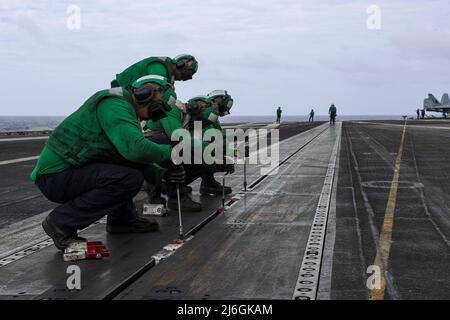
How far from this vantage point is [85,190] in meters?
5.00

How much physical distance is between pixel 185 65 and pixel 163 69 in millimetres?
354

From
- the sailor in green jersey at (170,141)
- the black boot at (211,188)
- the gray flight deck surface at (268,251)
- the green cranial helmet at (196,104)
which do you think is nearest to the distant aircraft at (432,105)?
the gray flight deck surface at (268,251)

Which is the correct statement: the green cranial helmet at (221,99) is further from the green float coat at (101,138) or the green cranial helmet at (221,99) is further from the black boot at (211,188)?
the green float coat at (101,138)

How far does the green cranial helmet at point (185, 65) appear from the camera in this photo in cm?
716

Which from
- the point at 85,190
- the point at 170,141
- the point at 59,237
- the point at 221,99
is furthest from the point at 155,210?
the point at 221,99

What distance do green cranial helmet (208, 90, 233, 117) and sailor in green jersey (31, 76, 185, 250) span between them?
3.05 meters

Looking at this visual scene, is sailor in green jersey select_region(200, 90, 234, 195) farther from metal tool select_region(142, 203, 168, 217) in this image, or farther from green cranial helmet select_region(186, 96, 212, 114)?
metal tool select_region(142, 203, 168, 217)

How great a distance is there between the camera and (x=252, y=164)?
1412 cm

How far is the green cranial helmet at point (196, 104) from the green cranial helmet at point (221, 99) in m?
0.46

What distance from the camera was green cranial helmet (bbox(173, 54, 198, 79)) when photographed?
7.16 m

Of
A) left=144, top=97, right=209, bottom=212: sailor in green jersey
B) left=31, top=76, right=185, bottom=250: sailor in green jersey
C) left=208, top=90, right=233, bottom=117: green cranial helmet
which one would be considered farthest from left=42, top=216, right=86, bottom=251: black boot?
left=208, top=90, right=233, bottom=117: green cranial helmet
